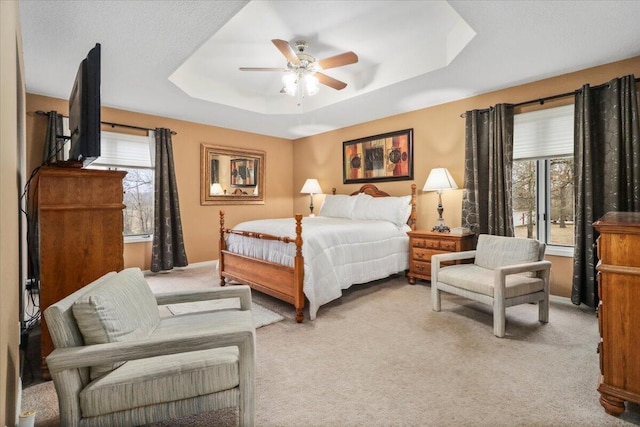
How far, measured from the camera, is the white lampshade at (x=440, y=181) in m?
4.00

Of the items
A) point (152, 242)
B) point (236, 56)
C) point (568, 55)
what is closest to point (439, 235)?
point (568, 55)

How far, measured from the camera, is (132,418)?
120 centimetres

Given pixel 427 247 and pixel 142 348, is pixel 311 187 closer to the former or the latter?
pixel 427 247

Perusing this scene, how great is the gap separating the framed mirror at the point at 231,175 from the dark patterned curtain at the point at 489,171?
3764 mm

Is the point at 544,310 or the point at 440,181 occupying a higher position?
the point at 440,181

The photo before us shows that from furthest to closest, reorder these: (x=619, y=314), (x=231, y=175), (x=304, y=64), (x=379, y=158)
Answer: (x=231, y=175) < (x=379, y=158) < (x=304, y=64) < (x=619, y=314)

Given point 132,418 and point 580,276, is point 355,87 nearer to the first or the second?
point 580,276

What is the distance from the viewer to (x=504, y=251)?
9.79 feet

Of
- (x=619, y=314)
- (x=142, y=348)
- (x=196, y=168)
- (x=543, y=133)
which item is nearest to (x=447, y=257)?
(x=619, y=314)

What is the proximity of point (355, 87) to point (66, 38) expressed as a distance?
10.0ft

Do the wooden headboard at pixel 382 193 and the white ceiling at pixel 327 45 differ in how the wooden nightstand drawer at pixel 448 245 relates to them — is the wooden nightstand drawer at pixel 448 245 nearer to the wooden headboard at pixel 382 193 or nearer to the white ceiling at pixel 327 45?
the wooden headboard at pixel 382 193

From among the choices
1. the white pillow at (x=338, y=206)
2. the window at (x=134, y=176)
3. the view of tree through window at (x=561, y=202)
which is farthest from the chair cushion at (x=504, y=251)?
the window at (x=134, y=176)

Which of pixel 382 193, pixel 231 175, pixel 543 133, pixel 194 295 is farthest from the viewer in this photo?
pixel 231 175

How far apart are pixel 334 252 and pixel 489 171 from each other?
2195mm
